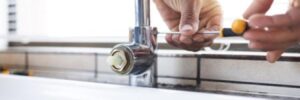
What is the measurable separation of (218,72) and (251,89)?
7 cm

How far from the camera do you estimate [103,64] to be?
77 cm

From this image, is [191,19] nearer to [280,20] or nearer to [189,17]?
[189,17]

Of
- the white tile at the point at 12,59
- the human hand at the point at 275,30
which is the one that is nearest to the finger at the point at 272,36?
the human hand at the point at 275,30

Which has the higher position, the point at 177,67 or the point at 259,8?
the point at 259,8

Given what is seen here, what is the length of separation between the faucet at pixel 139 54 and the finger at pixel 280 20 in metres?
0.25

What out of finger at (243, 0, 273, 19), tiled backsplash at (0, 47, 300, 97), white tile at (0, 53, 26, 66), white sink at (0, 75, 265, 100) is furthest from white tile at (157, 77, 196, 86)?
white tile at (0, 53, 26, 66)

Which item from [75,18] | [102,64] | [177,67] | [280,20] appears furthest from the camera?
[75,18]

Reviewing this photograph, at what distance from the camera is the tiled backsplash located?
560 mm

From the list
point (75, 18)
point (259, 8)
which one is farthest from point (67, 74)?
point (259, 8)

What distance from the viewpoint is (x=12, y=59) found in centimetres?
91

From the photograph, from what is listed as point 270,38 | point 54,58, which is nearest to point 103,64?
point 54,58

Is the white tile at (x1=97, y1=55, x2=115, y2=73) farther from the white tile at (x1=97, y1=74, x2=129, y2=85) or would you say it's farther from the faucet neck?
the faucet neck

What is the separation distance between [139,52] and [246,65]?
20cm

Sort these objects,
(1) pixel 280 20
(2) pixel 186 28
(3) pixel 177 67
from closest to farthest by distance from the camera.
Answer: (1) pixel 280 20
(2) pixel 186 28
(3) pixel 177 67
